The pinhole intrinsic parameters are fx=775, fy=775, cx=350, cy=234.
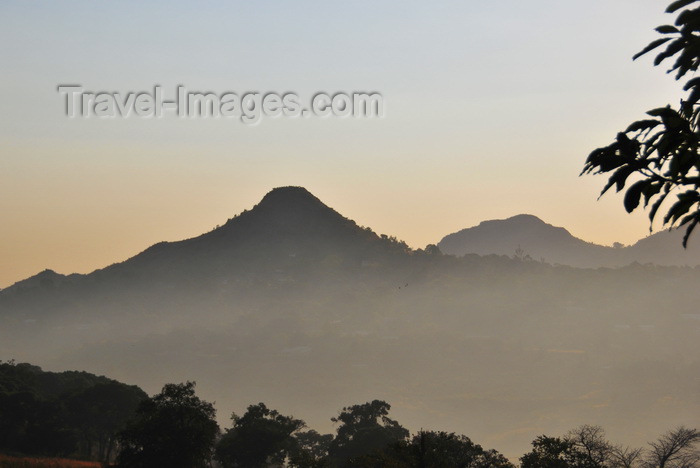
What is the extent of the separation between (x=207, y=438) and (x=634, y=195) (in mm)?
76231

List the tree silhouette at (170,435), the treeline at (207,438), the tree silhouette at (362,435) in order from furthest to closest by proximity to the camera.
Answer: the tree silhouette at (362,435), the tree silhouette at (170,435), the treeline at (207,438)

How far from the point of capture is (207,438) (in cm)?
7969

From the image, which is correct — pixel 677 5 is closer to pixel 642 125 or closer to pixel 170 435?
pixel 642 125

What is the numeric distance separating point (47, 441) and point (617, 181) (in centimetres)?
11317

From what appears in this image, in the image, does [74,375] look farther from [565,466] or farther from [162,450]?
[565,466]

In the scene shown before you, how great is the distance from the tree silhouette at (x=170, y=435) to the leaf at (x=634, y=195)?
7208 centimetres

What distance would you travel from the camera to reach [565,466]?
69812mm

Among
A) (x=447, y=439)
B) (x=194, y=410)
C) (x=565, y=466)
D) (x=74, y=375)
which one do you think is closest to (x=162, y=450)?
(x=194, y=410)

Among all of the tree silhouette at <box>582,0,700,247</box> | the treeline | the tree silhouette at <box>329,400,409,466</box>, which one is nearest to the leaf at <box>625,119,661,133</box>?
the tree silhouette at <box>582,0,700,247</box>

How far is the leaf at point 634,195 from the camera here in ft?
28.7

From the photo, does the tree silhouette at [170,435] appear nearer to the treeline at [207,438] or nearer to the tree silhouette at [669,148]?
the treeline at [207,438]

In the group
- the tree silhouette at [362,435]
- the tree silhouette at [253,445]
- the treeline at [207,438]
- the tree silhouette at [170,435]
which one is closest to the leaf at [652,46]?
the treeline at [207,438]

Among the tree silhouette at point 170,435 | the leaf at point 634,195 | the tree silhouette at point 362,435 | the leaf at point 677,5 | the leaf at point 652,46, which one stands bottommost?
the tree silhouette at point 362,435

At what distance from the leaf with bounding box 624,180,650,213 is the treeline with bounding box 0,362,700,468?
152 feet
